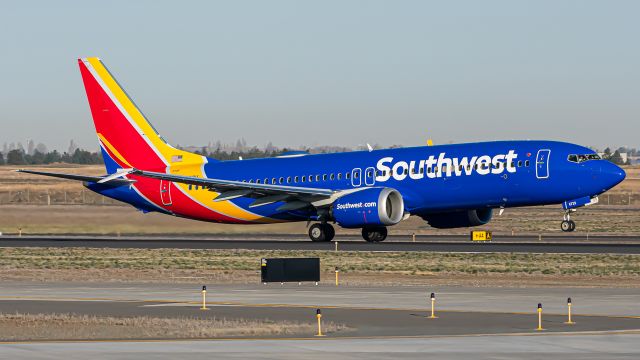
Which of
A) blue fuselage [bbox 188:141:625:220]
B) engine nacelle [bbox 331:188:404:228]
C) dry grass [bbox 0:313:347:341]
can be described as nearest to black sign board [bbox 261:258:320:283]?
dry grass [bbox 0:313:347:341]

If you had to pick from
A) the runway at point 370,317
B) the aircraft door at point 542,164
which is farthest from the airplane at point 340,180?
the runway at point 370,317

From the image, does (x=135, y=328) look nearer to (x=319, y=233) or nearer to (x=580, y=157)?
(x=580, y=157)

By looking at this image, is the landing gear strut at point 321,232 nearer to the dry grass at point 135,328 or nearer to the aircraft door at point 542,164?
the aircraft door at point 542,164

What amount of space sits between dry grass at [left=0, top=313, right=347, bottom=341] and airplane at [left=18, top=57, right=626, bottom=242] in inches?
1224

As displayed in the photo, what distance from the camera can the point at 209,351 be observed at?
82.0 feet

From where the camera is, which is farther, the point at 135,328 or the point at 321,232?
the point at 321,232

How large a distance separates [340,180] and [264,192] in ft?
12.9

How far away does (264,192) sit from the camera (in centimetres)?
6525

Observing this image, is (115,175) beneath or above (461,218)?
above

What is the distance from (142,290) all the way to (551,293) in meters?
13.2

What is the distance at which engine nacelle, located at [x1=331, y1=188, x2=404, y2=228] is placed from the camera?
62219 mm

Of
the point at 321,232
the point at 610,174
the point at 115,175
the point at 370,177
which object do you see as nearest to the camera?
the point at 610,174

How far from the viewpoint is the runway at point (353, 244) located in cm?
5991

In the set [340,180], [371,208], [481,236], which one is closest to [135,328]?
[371,208]
